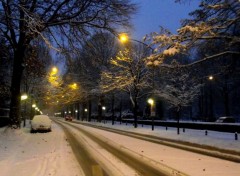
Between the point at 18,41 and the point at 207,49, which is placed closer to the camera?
the point at 207,49

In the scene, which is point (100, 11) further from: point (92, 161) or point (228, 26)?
point (92, 161)

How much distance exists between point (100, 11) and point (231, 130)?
1797 cm

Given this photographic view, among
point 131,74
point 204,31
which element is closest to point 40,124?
point 131,74

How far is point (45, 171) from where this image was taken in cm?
1130

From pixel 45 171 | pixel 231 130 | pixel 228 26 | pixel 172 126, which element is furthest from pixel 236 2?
pixel 172 126

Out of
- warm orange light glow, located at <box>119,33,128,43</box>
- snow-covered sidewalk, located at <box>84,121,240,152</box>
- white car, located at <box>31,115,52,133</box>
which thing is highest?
warm orange light glow, located at <box>119,33,128,43</box>

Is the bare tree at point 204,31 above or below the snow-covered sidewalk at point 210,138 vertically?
above

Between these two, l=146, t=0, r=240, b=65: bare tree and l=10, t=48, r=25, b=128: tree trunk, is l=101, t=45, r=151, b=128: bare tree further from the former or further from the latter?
l=146, t=0, r=240, b=65: bare tree

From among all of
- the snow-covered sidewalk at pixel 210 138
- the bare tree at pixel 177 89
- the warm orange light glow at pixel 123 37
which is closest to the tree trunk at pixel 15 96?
the warm orange light glow at pixel 123 37

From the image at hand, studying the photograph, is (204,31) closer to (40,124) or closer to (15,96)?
(15,96)

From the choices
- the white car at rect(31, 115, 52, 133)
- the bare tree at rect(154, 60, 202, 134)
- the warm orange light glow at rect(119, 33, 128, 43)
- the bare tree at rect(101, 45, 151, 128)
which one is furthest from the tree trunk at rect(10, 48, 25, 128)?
the bare tree at rect(154, 60, 202, 134)

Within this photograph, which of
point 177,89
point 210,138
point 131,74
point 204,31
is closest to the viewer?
point 204,31

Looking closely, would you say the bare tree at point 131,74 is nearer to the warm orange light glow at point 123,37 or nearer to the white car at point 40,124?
the white car at point 40,124

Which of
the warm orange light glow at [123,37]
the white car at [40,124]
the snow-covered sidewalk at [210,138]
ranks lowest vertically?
the snow-covered sidewalk at [210,138]
